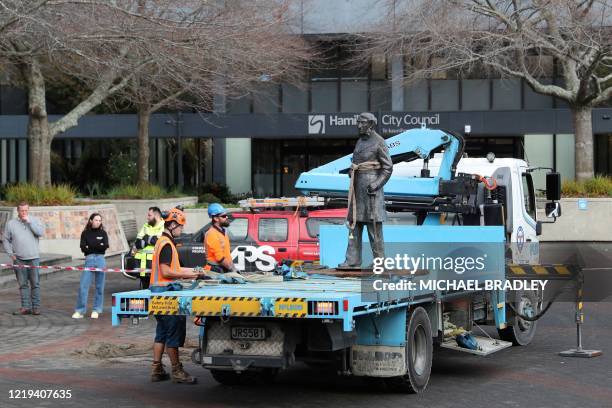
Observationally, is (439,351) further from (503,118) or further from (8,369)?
(503,118)

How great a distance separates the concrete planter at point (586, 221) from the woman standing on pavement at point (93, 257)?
776 inches

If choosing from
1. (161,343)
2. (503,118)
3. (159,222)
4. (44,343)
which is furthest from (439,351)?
(503,118)

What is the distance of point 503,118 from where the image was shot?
141 feet

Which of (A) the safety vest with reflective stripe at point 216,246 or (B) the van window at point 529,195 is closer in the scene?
(A) the safety vest with reflective stripe at point 216,246

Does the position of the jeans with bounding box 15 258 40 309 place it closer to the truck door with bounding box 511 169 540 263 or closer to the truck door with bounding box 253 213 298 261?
the truck door with bounding box 253 213 298 261

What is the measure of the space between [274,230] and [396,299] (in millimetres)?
8479

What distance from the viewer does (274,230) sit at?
18.4m

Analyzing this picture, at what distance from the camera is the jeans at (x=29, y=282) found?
56.9 feet

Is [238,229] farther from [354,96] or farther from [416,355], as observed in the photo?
[354,96]

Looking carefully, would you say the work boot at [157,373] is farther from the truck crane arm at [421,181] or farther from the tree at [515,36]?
the tree at [515,36]

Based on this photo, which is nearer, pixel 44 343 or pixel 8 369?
pixel 8 369

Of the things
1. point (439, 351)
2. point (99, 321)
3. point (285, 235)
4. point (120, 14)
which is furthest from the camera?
point (120, 14)

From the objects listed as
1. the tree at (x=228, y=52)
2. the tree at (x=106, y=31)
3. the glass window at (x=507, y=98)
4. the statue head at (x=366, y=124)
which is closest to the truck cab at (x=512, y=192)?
the statue head at (x=366, y=124)

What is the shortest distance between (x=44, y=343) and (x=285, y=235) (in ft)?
16.8
